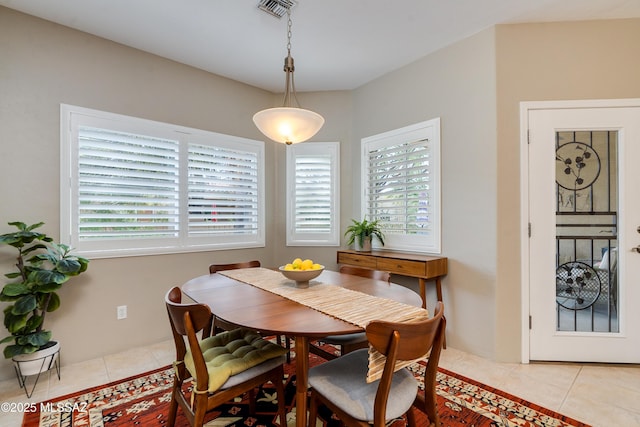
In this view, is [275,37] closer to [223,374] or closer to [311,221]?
[311,221]

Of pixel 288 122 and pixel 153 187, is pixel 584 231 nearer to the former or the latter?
pixel 288 122

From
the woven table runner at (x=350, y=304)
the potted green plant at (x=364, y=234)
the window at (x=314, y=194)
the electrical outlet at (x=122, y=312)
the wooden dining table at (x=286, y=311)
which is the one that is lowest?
the electrical outlet at (x=122, y=312)

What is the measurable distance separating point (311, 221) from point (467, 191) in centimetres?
187

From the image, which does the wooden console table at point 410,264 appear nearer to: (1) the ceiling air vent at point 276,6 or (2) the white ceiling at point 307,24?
(2) the white ceiling at point 307,24

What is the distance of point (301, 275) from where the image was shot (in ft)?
6.29

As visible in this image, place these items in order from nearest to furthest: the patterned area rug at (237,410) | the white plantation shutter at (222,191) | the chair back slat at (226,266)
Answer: the patterned area rug at (237,410) → the chair back slat at (226,266) → the white plantation shutter at (222,191)

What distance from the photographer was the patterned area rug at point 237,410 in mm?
1823

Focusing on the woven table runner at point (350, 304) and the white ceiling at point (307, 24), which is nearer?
the woven table runner at point (350, 304)

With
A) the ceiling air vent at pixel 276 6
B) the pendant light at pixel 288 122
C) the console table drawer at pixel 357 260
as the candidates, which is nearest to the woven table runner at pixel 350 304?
the pendant light at pixel 288 122

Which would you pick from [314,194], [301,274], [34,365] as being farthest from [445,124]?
[34,365]

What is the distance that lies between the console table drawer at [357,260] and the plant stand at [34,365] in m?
2.57

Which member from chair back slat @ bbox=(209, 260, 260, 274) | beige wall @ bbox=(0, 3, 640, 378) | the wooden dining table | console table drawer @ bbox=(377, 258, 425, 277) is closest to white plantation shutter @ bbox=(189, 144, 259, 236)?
beige wall @ bbox=(0, 3, 640, 378)

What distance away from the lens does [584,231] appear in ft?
8.46

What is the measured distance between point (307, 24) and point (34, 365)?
331 cm
